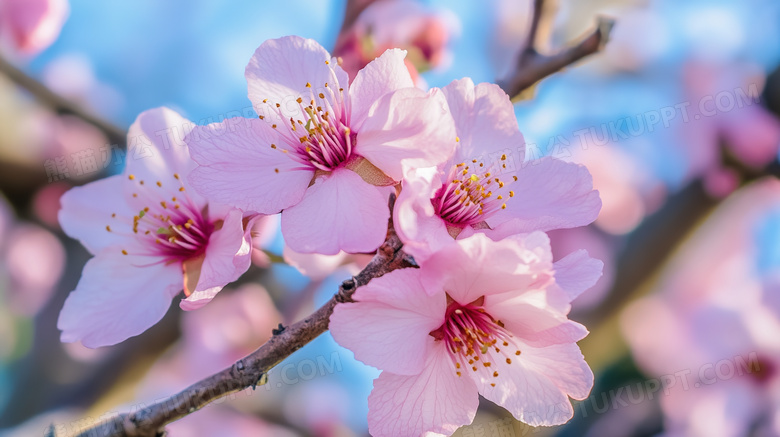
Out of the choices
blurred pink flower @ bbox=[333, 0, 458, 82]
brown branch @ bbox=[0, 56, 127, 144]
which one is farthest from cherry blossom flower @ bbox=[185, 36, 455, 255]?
brown branch @ bbox=[0, 56, 127, 144]

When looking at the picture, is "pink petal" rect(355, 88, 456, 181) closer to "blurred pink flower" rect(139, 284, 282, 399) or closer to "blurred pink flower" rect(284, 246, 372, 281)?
"blurred pink flower" rect(284, 246, 372, 281)

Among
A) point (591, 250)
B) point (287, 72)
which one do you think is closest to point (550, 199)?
point (287, 72)

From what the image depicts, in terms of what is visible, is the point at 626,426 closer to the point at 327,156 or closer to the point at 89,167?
the point at 327,156

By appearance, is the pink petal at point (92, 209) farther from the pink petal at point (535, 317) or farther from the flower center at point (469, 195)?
the pink petal at point (535, 317)

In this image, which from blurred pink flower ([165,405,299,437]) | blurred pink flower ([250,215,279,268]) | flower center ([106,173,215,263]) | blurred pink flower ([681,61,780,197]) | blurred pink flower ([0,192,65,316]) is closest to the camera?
blurred pink flower ([250,215,279,268])

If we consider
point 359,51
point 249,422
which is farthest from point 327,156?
point 249,422

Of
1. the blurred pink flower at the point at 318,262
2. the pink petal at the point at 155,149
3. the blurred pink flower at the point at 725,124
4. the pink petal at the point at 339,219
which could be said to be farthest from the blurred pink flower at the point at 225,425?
the blurred pink flower at the point at 725,124
